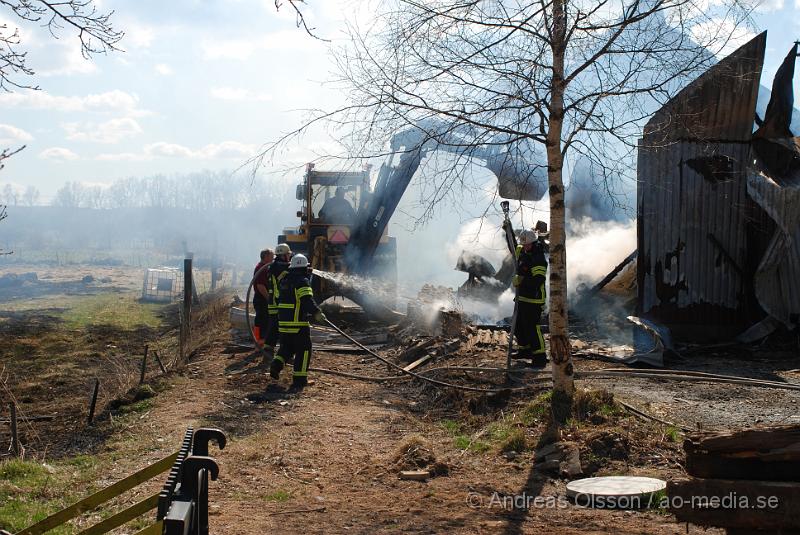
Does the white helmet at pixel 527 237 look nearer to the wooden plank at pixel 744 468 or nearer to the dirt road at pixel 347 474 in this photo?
the dirt road at pixel 347 474

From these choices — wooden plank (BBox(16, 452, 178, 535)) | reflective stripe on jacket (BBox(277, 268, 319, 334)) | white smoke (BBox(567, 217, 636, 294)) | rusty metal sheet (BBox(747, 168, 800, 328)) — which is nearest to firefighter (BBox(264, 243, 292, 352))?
reflective stripe on jacket (BBox(277, 268, 319, 334))

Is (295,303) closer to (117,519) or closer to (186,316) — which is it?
(186,316)

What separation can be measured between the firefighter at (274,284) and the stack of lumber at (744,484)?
301 inches

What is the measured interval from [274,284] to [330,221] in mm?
6030

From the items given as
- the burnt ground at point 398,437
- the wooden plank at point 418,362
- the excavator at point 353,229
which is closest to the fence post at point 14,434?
the burnt ground at point 398,437

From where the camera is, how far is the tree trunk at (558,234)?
6902 millimetres

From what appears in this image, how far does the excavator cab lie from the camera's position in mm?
16719

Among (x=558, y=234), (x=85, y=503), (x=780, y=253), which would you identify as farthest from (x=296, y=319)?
(x=780, y=253)

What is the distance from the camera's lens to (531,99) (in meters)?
7.07

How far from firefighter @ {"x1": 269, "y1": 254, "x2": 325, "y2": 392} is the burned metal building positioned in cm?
561

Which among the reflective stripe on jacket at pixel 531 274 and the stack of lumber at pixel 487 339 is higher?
the reflective stripe on jacket at pixel 531 274

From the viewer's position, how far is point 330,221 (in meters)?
17.2

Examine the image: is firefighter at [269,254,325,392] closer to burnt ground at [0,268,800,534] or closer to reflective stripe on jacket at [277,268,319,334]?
reflective stripe on jacket at [277,268,319,334]

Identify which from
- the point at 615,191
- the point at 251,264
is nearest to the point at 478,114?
the point at 615,191
